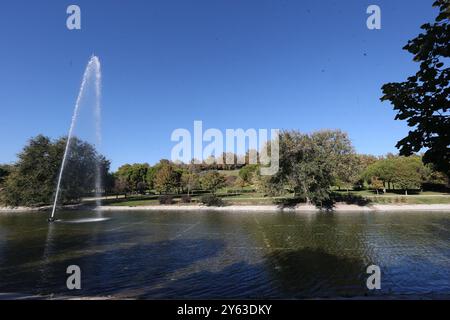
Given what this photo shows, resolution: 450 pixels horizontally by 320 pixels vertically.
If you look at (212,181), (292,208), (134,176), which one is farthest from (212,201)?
(134,176)

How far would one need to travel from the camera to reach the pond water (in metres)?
14.9

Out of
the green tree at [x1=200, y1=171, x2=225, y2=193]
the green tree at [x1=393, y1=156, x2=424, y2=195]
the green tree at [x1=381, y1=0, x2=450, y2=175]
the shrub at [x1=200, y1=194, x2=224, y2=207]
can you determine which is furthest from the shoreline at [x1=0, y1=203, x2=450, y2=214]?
the green tree at [x1=381, y1=0, x2=450, y2=175]

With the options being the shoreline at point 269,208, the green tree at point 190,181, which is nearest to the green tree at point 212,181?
the green tree at point 190,181

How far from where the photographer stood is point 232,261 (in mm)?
20531

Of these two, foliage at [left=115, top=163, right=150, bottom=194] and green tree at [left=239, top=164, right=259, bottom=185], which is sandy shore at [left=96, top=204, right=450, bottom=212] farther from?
green tree at [left=239, top=164, right=259, bottom=185]

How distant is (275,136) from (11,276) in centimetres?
4623

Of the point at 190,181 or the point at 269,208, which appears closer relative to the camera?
the point at 269,208

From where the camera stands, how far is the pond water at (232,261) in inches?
588

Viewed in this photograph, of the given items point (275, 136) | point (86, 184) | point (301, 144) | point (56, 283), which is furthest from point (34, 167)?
point (56, 283)

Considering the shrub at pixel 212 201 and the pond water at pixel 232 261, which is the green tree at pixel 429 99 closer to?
the pond water at pixel 232 261

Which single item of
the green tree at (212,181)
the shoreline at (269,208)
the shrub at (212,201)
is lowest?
the shoreline at (269,208)

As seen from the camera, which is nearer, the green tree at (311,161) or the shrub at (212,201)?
the green tree at (311,161)

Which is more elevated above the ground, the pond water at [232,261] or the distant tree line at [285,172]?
the distant tree line at [285,172]

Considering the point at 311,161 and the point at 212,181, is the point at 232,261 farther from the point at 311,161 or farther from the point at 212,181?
the point at 212,181
